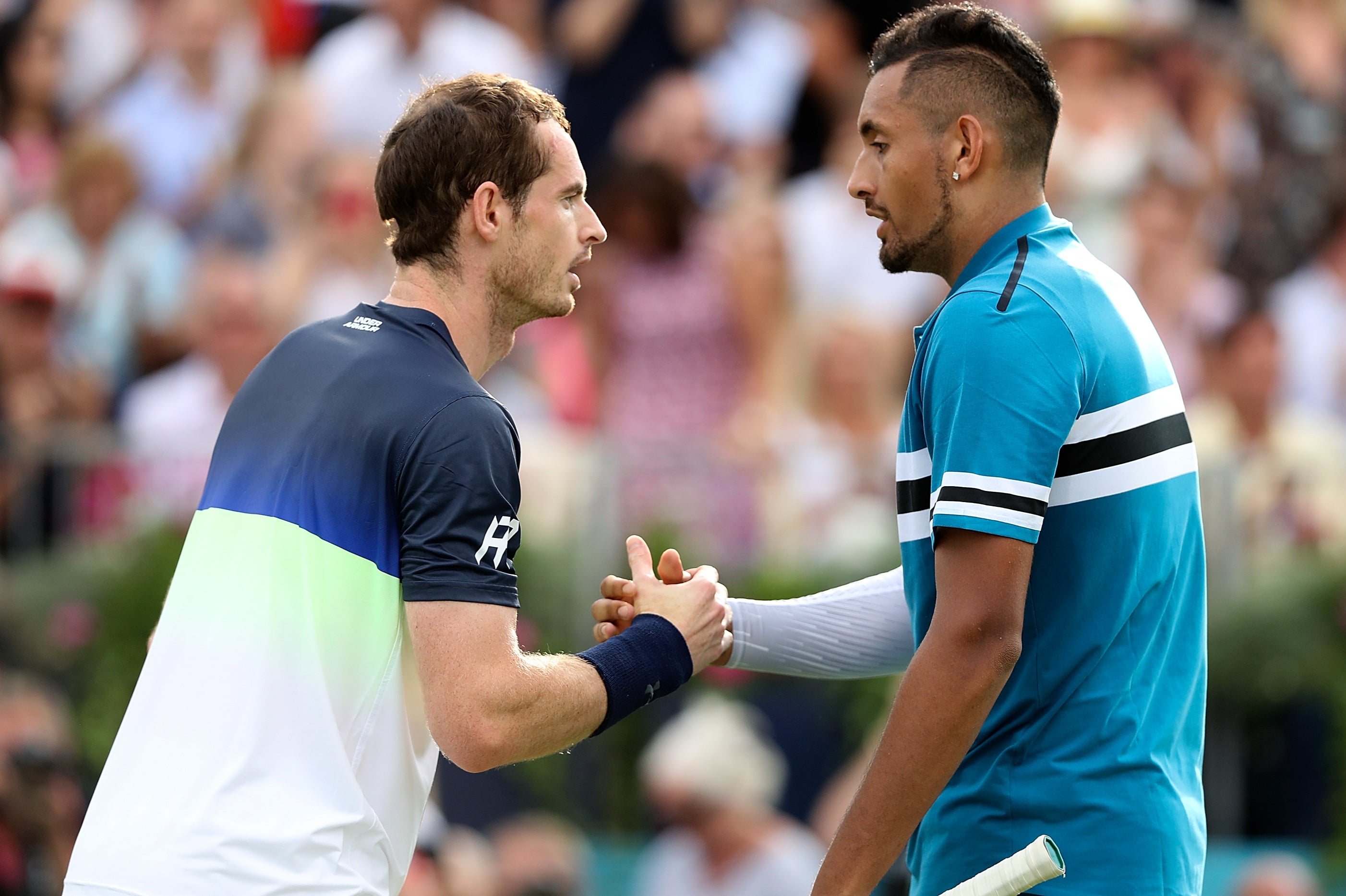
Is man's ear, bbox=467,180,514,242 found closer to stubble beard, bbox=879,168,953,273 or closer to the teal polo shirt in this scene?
stubble beard, bbox=879,168,953,273

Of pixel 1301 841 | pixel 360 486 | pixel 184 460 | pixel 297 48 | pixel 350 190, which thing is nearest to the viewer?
pixel 360 486

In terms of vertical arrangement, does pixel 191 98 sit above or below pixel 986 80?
above

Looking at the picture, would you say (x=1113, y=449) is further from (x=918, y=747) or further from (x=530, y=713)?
(x=530, y=713)

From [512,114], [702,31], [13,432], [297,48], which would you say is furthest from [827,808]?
[297,48]

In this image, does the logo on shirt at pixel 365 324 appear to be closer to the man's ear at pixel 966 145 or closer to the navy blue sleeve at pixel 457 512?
the navy blue sleeve at pixel 457 512

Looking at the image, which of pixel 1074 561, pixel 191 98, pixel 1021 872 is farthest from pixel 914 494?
pixel 191 98

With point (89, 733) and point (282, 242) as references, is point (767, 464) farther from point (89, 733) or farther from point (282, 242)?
point (282, 242)

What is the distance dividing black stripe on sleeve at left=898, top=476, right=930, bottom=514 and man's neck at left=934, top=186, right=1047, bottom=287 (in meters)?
0.43

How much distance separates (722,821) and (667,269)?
2.83 metres

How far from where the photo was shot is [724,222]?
28.1ft

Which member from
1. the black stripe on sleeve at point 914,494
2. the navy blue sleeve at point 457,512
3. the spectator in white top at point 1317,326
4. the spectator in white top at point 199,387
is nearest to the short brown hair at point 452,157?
the navy blue sleeve at point 457,512

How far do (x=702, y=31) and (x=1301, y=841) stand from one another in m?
5.72

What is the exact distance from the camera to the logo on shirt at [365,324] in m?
3.21

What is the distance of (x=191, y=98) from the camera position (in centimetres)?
1081
